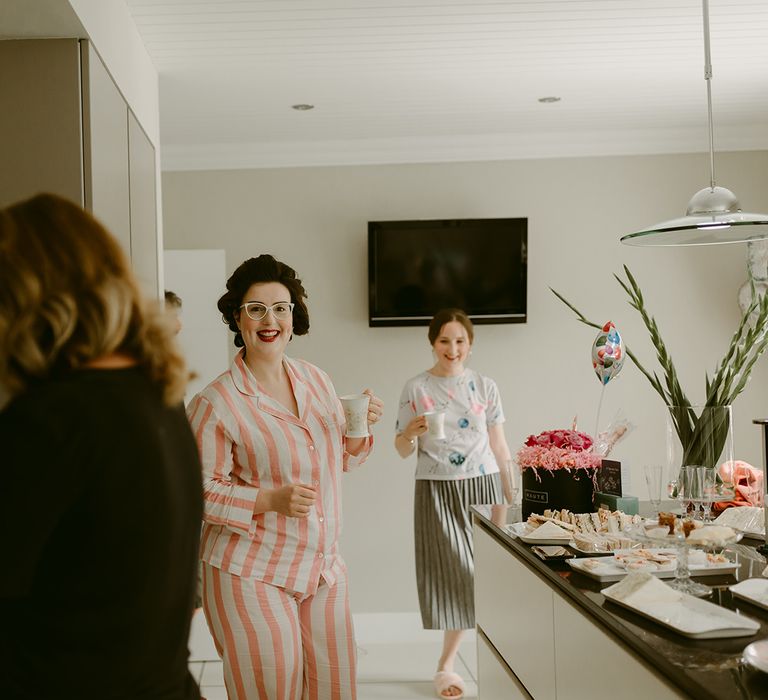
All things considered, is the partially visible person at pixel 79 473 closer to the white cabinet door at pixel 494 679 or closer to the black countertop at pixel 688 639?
the black countertop at pixel 688 639

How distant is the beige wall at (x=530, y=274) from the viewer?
4.95 meters

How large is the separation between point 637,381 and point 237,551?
343 centimetres

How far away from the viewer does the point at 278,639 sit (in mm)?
2084

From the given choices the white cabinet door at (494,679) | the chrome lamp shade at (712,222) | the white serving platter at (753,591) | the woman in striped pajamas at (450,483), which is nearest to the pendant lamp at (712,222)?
the chrome lamp shade at (712,222)

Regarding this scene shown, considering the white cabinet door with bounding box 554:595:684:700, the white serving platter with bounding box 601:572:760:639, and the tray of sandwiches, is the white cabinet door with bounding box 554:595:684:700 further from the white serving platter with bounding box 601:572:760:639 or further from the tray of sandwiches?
the tray of sandwiches

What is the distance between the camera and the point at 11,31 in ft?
7.58

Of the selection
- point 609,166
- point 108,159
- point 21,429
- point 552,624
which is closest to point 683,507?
point 552,624

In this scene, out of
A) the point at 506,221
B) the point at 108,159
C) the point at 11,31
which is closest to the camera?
the point at 11,31

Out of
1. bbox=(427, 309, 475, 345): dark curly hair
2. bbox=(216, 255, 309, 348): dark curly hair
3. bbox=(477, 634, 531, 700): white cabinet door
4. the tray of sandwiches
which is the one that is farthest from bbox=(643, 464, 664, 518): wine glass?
bbox=(427, 309, 475, 345): dark curly hair

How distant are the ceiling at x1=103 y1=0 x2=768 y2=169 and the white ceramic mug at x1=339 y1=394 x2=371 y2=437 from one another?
150 centimetres

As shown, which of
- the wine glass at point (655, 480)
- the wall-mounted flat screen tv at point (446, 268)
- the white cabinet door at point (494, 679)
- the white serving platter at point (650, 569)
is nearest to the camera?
the white serving platter at point (650, 569)

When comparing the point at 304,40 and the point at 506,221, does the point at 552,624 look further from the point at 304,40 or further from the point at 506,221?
the point at 506,221

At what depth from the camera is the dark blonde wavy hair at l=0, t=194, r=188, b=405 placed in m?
1.05

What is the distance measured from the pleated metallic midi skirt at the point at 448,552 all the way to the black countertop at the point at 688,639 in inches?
68.8
